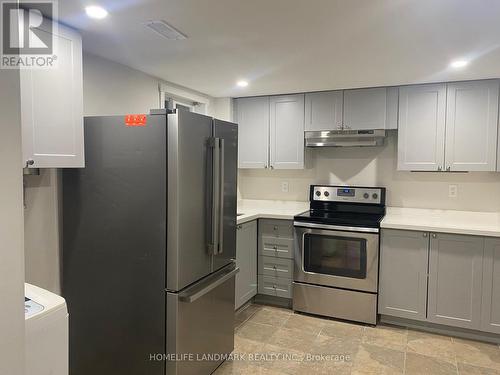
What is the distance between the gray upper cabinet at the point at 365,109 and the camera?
3469 millimetres

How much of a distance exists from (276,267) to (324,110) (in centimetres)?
169

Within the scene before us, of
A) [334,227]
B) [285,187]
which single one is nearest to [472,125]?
[334,227]

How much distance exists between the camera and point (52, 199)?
89.5 inches

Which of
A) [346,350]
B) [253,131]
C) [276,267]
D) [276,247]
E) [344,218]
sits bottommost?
[346,350]

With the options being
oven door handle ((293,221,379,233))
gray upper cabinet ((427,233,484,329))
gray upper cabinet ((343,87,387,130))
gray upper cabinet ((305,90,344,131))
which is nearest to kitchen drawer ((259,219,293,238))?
oven door handle ((293,221,379,233))

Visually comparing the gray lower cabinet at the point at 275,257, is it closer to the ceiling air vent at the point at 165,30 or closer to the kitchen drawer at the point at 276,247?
the kitchen drawer at the point at 276,247

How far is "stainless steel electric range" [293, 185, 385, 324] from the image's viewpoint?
3.20 meters

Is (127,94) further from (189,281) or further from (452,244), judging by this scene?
(452,244)

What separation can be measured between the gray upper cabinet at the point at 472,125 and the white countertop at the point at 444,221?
1.57ft

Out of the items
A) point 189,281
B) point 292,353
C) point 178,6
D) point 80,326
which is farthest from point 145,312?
point 178,6

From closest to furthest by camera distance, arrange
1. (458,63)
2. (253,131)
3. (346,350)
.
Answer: (458,63), (346,350), (253,131)

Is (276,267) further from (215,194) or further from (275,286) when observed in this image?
(215,194)

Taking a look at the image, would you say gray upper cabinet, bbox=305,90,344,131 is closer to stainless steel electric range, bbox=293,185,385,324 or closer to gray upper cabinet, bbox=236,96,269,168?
gray upper cabinet, bbox=236,96,269,168

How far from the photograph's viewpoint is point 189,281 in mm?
2084
